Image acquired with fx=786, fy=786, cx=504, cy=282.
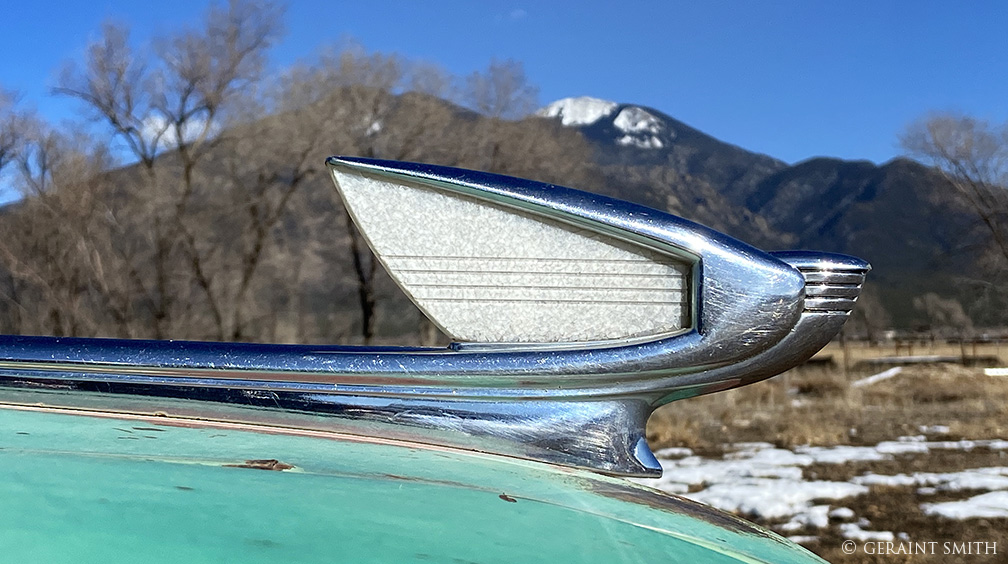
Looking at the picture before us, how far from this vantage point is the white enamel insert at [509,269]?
96cm

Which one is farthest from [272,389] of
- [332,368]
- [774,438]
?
[774,438]

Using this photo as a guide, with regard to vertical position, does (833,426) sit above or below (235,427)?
below

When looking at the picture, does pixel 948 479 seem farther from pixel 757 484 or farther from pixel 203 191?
pixel 203 191

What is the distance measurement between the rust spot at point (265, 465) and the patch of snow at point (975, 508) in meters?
4.73

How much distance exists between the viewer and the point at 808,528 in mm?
4488

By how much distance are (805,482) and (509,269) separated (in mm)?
5314

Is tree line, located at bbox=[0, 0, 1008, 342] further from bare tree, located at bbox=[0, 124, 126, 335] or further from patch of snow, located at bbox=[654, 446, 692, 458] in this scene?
patch of snow, located at bbox=[654, 446, 692, 458]

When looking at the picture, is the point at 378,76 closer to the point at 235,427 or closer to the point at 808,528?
the point at 808,528

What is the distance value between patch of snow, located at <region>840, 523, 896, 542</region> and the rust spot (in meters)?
4.06

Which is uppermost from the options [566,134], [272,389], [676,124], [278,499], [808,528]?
[676,124]

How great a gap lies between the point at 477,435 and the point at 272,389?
10.5 inches

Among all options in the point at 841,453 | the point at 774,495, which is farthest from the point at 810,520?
the point at 841,453

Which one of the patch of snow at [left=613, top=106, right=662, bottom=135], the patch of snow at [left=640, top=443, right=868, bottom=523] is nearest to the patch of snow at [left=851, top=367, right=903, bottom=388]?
the patch of snow at [left=640, top=443, right=868, bottom=523]

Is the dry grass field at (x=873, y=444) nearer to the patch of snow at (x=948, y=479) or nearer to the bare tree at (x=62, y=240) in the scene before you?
the patch of snow at (x=948, y=479)
